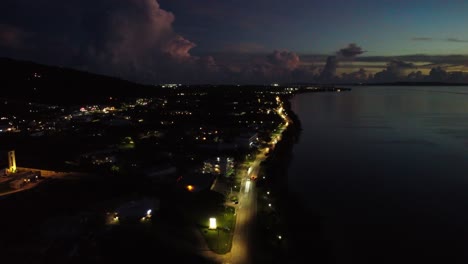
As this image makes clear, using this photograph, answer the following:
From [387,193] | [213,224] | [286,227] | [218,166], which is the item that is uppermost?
[218,166]

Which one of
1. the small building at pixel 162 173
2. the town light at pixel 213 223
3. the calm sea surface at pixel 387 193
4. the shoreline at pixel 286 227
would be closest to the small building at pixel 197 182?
the small building at pixel 162 173

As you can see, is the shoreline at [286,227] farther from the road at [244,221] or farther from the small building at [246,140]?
the small building at [246,140]

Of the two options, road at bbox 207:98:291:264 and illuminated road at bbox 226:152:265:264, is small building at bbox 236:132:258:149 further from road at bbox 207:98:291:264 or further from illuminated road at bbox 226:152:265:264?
illuminated road at bbox 226:152:265:264

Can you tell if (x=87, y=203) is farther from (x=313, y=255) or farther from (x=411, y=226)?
(x=411, y=226)

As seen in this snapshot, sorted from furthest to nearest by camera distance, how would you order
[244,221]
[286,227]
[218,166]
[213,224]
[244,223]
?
[218,166] < [286,227] < [244,221] < [244,223] < [213,224]

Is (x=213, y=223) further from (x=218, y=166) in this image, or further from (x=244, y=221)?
(x=218, y=166)

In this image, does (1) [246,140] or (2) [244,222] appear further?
(1) [246,140]

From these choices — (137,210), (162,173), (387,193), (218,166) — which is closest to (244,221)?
(137,210)

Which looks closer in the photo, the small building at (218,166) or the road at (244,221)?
the road at (244,221)

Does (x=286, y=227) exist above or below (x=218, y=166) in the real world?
below
